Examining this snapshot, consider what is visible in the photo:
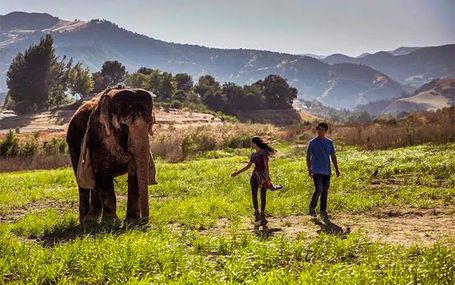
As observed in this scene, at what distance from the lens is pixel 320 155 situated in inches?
441

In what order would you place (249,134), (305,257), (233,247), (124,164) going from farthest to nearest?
(249,134) < (124,164) < (233,247) < (305,257)

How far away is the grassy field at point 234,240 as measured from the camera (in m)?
5.80

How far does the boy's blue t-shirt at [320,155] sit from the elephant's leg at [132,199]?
14.4 feet

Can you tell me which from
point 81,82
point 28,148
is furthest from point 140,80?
point 28,148

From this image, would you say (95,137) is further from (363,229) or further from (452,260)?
(452,260)

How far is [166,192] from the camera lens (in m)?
15.3

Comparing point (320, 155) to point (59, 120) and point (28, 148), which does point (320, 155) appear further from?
point (59, 120)

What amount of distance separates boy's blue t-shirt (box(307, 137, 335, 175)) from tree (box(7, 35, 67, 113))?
88.8 m

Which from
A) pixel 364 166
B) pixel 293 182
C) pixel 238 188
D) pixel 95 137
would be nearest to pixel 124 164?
pixel 95 137

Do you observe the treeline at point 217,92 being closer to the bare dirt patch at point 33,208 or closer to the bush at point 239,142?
the bush at point 239,142

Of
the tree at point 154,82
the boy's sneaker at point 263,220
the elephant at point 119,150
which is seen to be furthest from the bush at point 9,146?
the tree at point 154,82

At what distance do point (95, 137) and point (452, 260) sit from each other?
730 centimetres

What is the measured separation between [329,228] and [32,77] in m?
92.0

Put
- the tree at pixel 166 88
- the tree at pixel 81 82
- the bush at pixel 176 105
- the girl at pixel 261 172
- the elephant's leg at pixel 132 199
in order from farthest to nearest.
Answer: the tree at pixel 166 88 < the tree at pixel 81 82 < the bush at pixel 176 105 < the girl at pixel 261 172 < the elephant's leg at pixel 132 199
